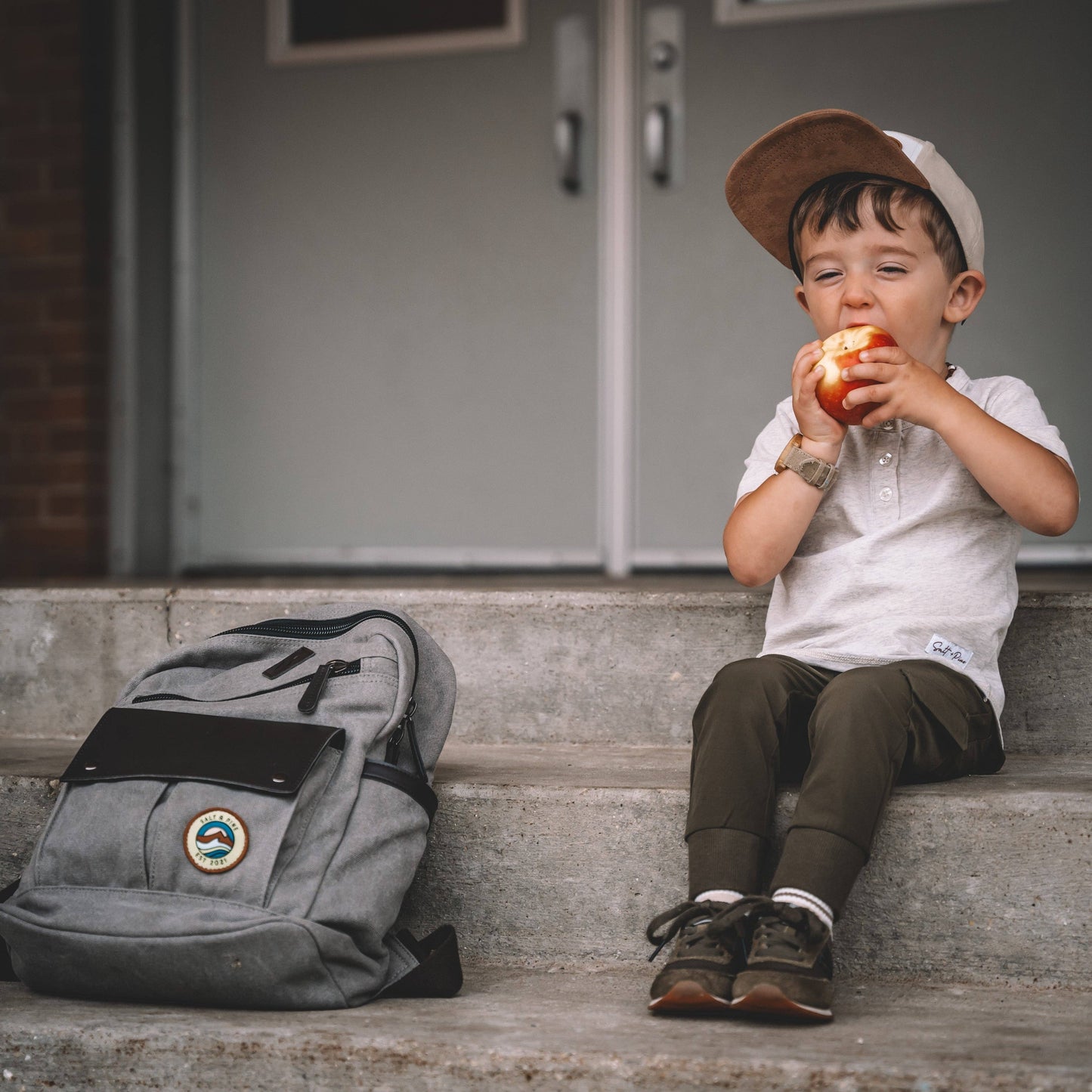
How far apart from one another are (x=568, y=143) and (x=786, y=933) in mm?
2538

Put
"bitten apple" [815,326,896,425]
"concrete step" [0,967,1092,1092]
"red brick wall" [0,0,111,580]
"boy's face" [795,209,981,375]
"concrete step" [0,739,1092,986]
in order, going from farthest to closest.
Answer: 1. "red brick wall" [0,0,111,580]
2. "boy's face" [795,209,981,375]
3. "bitten apple" [815,326,896,425]
4. "concrete step" [0,739,1092,986]
5. "concrete step" [0,967,1092,1092]

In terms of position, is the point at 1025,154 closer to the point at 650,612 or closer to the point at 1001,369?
the point at 1001,369

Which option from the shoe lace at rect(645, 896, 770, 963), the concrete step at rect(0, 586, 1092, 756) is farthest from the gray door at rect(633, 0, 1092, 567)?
the shoe lace at rect(645, 896, 770, 963)

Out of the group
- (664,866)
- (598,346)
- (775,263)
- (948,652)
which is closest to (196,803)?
(664,866)

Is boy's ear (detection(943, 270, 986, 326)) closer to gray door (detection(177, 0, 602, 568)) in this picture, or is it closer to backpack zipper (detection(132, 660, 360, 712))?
backpack zipper (detection(132, 660, 360, 712))

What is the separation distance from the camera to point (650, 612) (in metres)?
2.28

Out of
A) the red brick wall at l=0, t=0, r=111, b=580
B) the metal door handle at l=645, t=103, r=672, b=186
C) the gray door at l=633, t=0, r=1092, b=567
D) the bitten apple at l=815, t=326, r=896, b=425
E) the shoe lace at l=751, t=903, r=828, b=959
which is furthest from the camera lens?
the red brick wall at l=0, t=0, r=111, b=580

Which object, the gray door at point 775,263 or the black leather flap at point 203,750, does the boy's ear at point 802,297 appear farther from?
the gray door at point 775,263

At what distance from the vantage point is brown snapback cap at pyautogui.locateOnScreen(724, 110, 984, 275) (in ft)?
6.18

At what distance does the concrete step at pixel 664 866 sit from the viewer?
66.2 inches

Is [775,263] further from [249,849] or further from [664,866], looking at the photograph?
[249,849]

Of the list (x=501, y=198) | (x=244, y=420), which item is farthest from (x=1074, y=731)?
(x=244, y=420)

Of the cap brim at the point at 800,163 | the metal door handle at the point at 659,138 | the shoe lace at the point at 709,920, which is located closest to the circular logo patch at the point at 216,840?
the shoe lace at the point at 709,920

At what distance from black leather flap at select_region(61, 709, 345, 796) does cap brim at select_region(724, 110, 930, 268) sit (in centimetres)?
115
